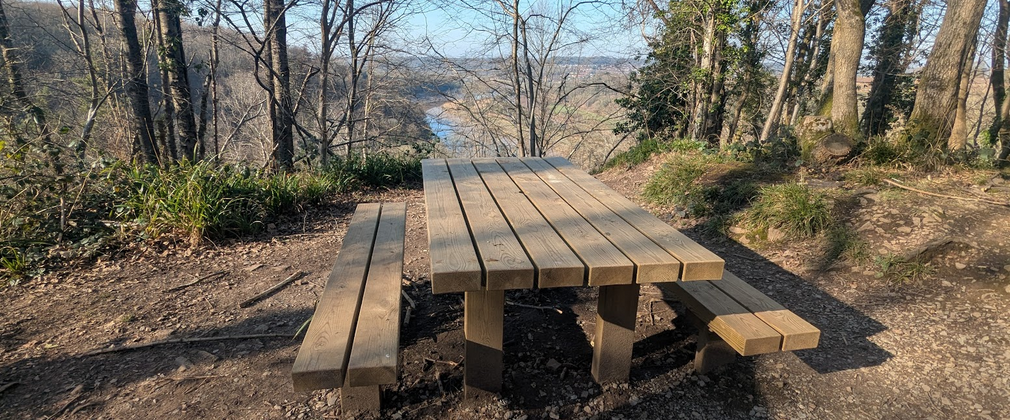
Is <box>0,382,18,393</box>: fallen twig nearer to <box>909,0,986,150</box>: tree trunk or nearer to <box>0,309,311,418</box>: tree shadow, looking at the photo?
<box>0,309,311,418</box>: tree shadow

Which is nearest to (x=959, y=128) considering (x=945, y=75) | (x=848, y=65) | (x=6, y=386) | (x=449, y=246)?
(x=945, y=75)

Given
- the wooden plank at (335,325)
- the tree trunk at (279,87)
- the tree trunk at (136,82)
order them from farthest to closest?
the tree trunk at (279,87), the tree trunk at (136,82), the wooden plank at (335,325)

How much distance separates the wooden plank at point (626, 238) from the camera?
153 centimetres

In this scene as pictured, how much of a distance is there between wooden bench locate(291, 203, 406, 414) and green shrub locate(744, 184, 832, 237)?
3012 millimetres

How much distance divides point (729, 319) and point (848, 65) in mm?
4503

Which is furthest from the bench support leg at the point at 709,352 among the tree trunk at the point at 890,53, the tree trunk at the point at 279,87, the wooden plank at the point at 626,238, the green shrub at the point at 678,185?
the tree trunk at the point at 890,53

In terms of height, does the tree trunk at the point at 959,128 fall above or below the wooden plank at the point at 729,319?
above

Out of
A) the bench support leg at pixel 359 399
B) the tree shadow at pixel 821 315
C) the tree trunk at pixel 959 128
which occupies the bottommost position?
the tree shadow at pixel 821 315

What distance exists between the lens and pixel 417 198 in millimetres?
5875

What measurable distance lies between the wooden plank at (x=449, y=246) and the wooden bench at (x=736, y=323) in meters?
1.01

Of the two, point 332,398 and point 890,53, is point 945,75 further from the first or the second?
point 890,53

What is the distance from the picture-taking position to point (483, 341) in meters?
1.90

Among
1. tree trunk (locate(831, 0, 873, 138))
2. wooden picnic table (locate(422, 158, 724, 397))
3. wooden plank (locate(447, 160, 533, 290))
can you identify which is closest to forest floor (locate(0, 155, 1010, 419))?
wooden picnic table (locate(422, 158, 724, 397))

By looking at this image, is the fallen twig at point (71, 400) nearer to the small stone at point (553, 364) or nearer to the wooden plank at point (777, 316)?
the small stone at point (553, 364)
